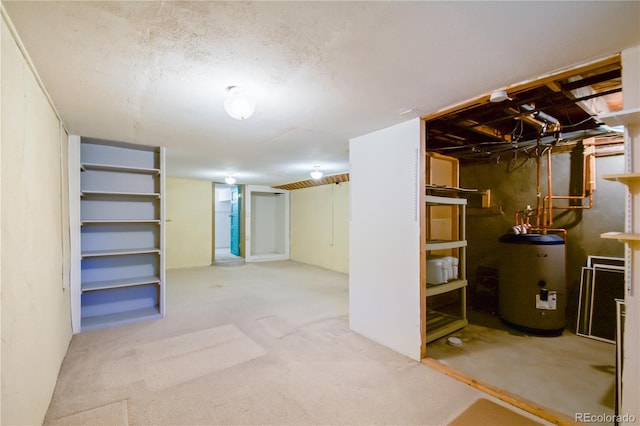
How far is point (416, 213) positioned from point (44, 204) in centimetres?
264

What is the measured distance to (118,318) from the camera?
3.24m

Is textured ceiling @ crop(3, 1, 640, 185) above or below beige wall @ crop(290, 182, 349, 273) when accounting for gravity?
above

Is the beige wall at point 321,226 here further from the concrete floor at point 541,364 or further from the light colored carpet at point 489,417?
the light colored carpet at point 489,417

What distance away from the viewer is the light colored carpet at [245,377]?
1.74m

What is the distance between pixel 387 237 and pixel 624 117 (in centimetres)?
168

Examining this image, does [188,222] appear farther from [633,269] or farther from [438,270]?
[633,269]

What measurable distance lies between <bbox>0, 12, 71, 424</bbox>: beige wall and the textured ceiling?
20cm

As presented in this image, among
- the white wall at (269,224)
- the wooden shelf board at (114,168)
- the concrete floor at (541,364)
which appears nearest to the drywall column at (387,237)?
the concrete floor at (541,364)

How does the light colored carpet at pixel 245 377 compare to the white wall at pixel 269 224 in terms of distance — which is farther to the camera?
the white wall at pixel 269 224

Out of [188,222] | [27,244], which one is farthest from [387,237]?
[188,222]

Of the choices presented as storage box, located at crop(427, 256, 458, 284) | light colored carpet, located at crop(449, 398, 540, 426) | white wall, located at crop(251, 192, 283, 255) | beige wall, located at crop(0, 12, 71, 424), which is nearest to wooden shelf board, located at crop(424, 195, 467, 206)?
storage box, located at crop(427, 256, 458, 284)

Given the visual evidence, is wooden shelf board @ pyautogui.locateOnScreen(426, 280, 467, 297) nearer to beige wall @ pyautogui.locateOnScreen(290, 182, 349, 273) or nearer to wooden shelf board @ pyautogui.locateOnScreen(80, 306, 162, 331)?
wooden shelf board @ pyautogui.locateOnScreen(80, 306, 162, 331)

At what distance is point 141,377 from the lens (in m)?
2.12

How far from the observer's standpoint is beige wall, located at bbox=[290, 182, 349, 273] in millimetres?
6289
